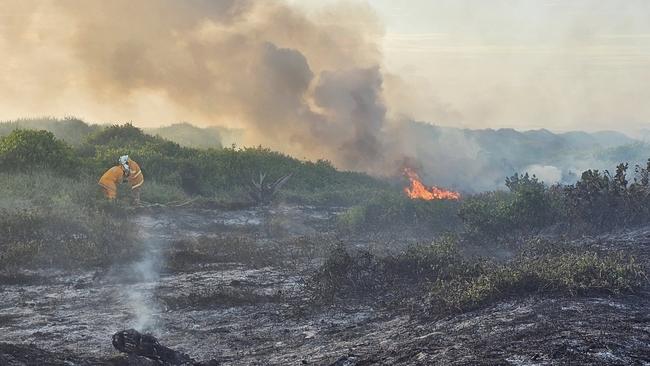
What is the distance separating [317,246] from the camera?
17.3m

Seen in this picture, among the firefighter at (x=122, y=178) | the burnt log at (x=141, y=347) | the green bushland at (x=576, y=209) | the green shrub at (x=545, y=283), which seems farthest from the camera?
the firefighter at (x=122, y=178)

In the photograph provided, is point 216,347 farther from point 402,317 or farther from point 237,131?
point 237,131

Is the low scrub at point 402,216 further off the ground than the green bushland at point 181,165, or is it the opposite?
the green bushland at point 181,165

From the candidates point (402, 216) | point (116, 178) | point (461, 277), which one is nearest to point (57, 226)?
point (116, 178)

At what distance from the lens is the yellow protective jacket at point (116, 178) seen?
61.4ft

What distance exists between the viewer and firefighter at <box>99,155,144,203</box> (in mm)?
18672

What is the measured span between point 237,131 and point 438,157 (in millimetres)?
12122

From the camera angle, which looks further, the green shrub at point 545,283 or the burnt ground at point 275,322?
the green shrub at point 545,283

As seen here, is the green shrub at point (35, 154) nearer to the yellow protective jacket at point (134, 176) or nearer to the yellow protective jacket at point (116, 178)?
the yellow protective jacket at point (116, 178)

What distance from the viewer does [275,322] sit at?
1157 centimetres

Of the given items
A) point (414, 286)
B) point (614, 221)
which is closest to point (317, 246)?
point (414, 286)

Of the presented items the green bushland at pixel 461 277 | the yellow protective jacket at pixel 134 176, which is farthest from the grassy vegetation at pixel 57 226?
the green bushland at pixel 461 277

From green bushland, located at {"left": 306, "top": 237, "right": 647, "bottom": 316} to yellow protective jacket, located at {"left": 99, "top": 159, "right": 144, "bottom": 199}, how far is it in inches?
313

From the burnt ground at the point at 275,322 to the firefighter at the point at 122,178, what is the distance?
3.68 metres
